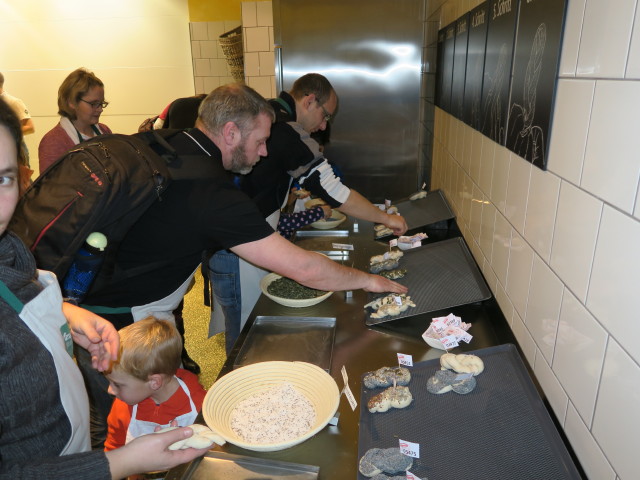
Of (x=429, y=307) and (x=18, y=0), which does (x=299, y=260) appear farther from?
(x=18, y=0)

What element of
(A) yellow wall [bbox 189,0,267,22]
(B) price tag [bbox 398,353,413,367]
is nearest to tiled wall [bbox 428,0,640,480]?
(B) price tag [bbox 398,353,413,367]

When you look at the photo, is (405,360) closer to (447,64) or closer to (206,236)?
(206,236)

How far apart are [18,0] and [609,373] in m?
5.31

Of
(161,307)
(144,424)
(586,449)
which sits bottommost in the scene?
(144,424)

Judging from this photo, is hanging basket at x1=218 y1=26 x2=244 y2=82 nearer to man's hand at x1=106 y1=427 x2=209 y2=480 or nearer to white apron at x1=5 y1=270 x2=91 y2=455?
white apron at x1=5 y1=270 x2=91 y2=455

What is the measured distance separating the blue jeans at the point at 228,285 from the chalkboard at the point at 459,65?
47.3 inches

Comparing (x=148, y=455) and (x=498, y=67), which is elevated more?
(x=498, y=67)

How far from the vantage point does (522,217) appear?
4.01 feet

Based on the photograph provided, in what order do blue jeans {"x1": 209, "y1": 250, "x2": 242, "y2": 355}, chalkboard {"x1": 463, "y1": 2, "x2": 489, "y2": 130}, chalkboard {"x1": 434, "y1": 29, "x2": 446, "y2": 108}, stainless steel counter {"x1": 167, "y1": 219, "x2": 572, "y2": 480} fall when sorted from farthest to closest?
chalkboard {"x1": 434, "y1": 29, "x2": 446, "y2": 108} < blue jeans {"x1": 209, "y1": 250, "x2": 242, "y2": 355} < chalkboard {"x1": 463, "y1": 2, "x2": 489, "y2": 130} < stainless steel counter {"x1": 167, "y1": 219, "x2": 572, "y2": 480}

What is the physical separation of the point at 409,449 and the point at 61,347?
68 cm

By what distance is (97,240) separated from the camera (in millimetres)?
1276

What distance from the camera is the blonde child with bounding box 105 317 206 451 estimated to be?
4.51ft

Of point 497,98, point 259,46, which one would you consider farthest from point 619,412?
point 259,46

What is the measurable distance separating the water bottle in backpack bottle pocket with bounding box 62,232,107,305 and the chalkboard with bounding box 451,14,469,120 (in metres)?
1.52
